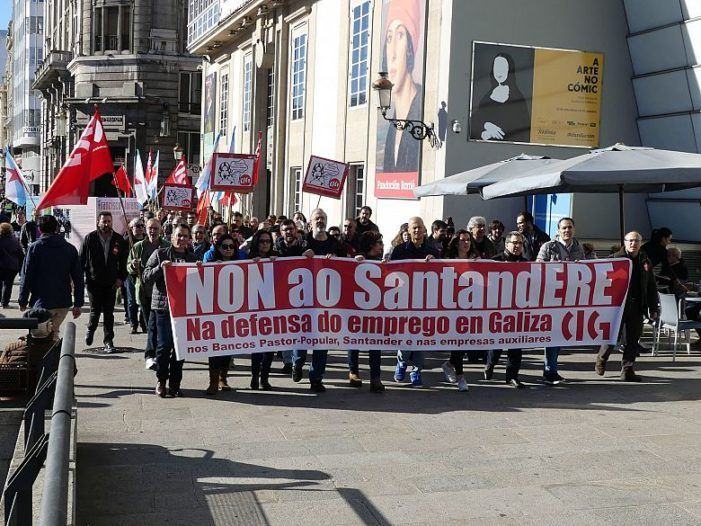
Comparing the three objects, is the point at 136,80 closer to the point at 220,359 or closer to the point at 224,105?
the point at 224,105

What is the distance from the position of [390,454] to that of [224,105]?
1169 inches

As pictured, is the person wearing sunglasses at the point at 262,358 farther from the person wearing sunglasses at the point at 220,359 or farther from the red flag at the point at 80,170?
the red flag at the point at 80,170

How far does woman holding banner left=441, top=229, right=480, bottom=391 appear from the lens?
9.54 m

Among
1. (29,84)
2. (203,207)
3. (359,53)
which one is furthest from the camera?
(29,84)

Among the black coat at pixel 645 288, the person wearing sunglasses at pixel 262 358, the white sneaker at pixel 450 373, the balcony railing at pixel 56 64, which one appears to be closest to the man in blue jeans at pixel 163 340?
the person wearing sunglasses at pixel 262 358

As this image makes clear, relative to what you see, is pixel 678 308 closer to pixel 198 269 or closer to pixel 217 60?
pixel 198 269

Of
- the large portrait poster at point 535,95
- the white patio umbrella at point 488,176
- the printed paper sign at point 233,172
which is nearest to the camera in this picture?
the white patio umbrella at point 488,176

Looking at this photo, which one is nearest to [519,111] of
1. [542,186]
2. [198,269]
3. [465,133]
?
[465,133]

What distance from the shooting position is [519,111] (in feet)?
56.8

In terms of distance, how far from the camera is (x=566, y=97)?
58.1ft

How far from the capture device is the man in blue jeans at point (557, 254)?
980 centimetres

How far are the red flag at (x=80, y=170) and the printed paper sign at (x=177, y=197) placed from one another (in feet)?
26.3

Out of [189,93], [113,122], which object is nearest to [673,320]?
[113,122]

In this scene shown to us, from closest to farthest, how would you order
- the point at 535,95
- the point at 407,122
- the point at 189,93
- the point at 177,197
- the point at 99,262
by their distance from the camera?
the point at 99,262 < the point at 535,95 < the point at 407,122 < the point at 177,197 < the point at 189,93
